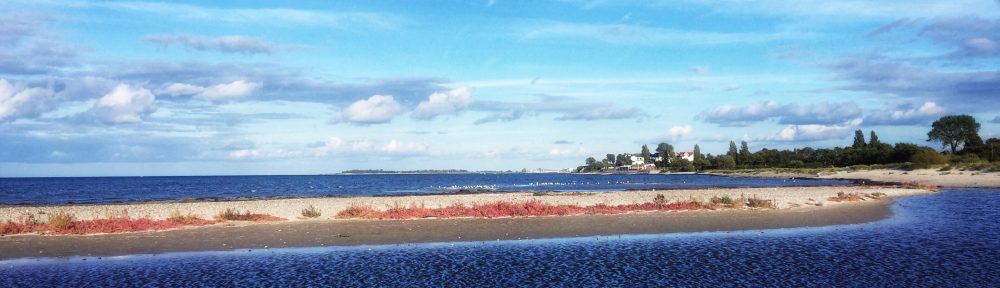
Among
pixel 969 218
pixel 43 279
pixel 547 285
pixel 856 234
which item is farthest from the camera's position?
pixel 969 218

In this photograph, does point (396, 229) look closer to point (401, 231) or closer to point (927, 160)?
point (401, 231)

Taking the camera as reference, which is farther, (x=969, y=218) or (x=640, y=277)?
(x=969, y=218)

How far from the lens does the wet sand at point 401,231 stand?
3155cm

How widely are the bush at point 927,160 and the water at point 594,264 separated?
119206 mm

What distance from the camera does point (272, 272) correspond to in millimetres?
24219

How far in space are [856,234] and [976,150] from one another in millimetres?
162440

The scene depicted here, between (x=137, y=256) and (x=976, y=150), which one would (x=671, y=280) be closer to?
(x=137, y=256)

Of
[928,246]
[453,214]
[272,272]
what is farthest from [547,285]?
[453,214]

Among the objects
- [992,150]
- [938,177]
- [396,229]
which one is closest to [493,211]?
[396,229]

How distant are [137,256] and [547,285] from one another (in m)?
18.1

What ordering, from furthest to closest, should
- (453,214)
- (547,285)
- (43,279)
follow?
(453,214) → (43,279) → (547,285)

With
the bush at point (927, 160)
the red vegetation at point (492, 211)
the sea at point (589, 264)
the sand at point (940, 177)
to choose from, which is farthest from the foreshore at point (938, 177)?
the sea at point (589, 264)

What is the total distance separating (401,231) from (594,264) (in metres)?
15.1

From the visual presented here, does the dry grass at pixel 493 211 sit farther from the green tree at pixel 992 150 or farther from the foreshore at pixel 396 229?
the green tree at pixel 992 150
